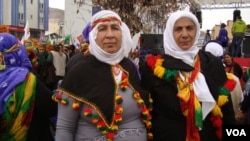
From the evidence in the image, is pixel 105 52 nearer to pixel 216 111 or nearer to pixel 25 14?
pixel 216 111

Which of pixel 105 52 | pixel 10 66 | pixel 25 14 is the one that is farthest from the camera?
pixel 25 14

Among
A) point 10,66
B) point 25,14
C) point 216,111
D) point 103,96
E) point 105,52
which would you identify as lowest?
point 216,111

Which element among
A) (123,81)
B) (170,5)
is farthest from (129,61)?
(170,5)

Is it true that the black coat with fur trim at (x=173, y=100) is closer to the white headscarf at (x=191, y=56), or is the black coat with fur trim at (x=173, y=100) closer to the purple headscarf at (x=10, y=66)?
the white headscarf at (x=191, y=56)

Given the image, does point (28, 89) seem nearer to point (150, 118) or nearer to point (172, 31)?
point (150, 118)

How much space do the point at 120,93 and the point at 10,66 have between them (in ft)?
3.17

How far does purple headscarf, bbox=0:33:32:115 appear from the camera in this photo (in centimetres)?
273

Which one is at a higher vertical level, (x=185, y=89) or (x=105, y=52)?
(x=105, y=52)

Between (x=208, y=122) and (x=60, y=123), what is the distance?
108cm

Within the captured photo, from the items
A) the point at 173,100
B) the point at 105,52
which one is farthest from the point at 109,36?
the point at 173,100

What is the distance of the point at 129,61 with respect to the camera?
272cm

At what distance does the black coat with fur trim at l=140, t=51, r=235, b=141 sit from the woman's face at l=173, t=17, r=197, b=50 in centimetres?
13

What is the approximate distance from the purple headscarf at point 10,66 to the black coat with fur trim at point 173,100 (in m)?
0.94

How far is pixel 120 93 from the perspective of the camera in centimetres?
248
